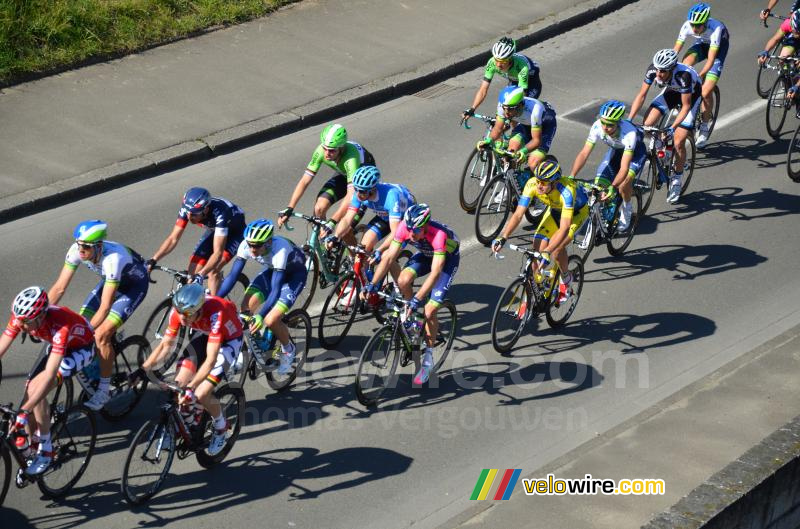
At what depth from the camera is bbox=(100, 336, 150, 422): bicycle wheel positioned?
9.79 metres

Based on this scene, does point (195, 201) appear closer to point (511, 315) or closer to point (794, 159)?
point (511, 315)

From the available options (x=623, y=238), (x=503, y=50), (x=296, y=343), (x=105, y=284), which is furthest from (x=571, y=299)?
→ (x=105, y=284)

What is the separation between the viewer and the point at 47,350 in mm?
8875

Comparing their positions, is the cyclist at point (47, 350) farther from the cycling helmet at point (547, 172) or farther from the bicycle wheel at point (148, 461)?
the cycling helmet at point (547, 172)

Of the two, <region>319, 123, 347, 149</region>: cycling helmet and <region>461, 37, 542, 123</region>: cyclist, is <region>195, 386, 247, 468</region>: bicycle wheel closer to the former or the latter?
<region>319, 123, 347, 149</region>: cycling helmet

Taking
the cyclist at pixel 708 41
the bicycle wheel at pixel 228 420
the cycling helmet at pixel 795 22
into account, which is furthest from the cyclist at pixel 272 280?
the cycling helmet at pixel 795 22

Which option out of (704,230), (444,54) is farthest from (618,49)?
(704,230)

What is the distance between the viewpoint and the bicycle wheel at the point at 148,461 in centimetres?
862

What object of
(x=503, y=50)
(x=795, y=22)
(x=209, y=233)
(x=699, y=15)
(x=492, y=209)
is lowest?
(x=492, y=209)

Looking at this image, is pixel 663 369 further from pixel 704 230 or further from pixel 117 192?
pixel 117 192

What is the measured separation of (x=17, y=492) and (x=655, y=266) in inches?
316

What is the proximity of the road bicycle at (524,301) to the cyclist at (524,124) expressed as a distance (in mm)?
2242

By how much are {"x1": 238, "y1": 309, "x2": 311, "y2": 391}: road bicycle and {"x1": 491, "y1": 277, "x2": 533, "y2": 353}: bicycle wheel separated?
1999 mm

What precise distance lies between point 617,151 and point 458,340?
135 inches
